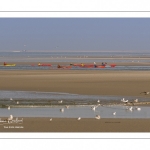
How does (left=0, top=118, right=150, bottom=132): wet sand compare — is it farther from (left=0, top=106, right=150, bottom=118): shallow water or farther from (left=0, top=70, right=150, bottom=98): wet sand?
(left=0, top=70, right=150, bottom=98): wet sand

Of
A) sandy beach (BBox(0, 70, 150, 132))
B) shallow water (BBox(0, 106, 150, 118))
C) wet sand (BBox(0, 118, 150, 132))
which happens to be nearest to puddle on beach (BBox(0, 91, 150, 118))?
shallow water (BBox(0, 106, 150, 118))

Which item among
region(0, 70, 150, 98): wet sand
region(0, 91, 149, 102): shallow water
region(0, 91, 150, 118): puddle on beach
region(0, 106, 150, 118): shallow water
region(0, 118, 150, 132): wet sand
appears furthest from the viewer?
region(0, 70, 150, 98): wet sand

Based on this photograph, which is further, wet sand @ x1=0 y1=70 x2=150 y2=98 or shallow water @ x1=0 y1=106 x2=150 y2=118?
wet sand @ x1=0 y1=70 x2=150 y2=98

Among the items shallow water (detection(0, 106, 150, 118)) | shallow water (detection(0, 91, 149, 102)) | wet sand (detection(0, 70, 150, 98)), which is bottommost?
shallow water (detection(0, 106, 150, 118))

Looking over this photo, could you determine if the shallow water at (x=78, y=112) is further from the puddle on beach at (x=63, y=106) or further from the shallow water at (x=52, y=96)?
the shallow water at (x=52, y=96)

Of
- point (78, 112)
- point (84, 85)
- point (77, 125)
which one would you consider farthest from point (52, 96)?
point (77, 125)
